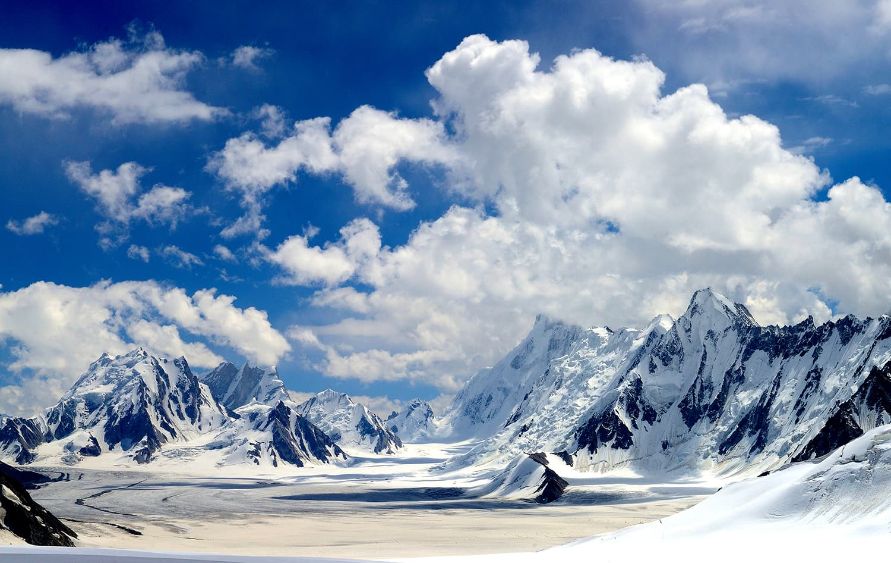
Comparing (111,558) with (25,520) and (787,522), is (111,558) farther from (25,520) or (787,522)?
(787,522)

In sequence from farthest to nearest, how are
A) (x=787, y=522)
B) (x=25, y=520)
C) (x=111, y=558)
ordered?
(x=25, y=520) < (x=111, y=558) < (x=787, y=522)

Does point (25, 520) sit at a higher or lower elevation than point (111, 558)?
higher

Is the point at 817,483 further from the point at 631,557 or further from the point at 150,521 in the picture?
the point at 150,521

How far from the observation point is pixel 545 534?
138500 mm

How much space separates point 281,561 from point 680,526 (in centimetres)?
2824

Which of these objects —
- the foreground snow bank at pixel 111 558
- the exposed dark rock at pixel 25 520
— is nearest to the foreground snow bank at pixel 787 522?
the foreground snow bank at pixel 111 558

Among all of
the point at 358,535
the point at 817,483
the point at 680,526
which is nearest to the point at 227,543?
the point at 358,535

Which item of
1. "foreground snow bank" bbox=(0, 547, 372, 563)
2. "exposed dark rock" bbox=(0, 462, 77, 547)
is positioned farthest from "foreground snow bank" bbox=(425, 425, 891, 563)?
"exposed dark rock" bbox=(0, 462, 77, 547)

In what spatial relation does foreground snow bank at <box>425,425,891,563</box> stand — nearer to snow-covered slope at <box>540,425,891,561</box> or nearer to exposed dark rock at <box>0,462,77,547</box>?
snow-covered slope at <box>540,425,891,561</box>

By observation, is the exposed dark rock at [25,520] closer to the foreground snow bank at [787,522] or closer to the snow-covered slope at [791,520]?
the foreground snow bank at [787,522]

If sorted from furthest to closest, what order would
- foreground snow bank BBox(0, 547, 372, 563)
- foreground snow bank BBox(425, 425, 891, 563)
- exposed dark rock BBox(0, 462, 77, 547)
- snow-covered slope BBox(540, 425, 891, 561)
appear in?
exposed dark rock BBox(0, 462, 77, 547) → foreground snow bank BBox(0, 547, 372, 563) → snow-covered slope BBox(540, 425, 891, 561) → foreground snow bank BBox(425, 425, 891, 563)

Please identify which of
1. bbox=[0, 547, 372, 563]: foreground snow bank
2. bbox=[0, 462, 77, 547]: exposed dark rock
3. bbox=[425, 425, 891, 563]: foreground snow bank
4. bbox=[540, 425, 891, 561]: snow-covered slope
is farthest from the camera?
bbox=[0, 462, 77, 547]: exposed dark rock

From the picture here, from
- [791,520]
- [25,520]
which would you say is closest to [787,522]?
[791,520]

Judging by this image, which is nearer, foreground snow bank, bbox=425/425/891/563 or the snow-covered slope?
foreground snow bank, bbox=425/425/891/563
